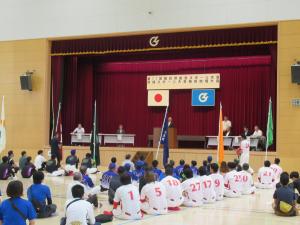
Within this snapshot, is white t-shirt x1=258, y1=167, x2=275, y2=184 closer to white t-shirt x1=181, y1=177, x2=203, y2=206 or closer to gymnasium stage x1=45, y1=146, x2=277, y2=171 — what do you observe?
gymnasium stage x1=45, y1=146, x2=277, y2=171

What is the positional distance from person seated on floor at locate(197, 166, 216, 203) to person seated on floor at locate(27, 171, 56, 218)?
3898 mm

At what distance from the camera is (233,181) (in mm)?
14680

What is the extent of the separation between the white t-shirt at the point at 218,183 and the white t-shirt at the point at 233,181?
76cm

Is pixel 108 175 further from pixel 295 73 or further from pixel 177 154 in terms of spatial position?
pixel 295 73

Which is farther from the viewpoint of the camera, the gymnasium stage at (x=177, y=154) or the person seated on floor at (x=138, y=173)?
the gymnasium stage at (x=177, y=154)

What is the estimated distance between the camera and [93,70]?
31.2 meters

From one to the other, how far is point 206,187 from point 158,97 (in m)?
16.7

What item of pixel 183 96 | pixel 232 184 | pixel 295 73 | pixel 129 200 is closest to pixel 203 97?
pixel 183 96

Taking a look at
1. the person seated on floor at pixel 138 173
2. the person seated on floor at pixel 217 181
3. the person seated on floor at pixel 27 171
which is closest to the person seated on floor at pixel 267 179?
the person seated on floor at pixel 217 181

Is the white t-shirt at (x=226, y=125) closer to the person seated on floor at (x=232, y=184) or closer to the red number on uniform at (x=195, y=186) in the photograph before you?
the person seated on floor at (x=232, y=184)

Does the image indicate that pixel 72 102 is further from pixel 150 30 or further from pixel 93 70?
pixel 150 30

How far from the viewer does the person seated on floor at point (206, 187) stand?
12711 millimetres

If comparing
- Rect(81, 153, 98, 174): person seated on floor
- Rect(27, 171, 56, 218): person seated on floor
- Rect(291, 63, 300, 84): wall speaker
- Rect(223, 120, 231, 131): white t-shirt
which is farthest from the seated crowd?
Rect(223, 120, 231, 131): white t-shirt

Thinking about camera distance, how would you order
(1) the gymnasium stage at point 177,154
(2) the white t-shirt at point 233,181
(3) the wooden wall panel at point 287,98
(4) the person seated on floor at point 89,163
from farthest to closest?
(1) the gymnasium stage at point 177,154 < (3) the wooden wall panel at point 287,98 < (4) the person seated on floor at point 89,163 < (2) the white t-shirt at point 233,181
